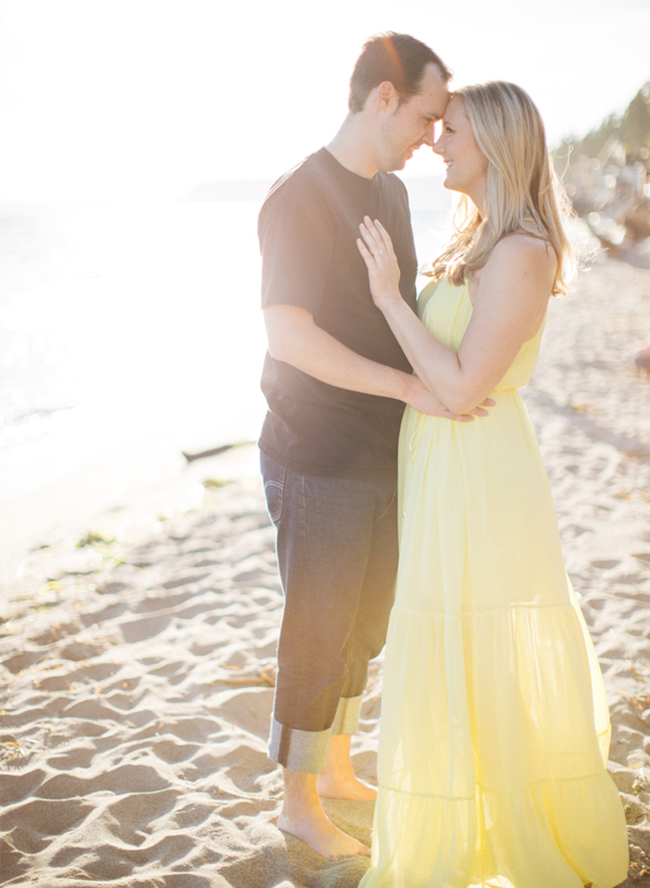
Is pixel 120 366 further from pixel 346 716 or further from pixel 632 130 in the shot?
pixel 632 130

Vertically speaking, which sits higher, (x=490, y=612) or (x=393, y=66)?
(x=393, y=66)

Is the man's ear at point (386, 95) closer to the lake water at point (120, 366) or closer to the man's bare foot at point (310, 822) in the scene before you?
the lake water at point (120, 366)

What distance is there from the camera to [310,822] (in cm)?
232

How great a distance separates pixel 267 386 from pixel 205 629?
2104 millimetres

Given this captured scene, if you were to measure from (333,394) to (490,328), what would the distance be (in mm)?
531

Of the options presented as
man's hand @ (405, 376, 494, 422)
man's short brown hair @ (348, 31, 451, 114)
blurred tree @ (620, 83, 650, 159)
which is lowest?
man's hand @ (405, 376, 494, 422)

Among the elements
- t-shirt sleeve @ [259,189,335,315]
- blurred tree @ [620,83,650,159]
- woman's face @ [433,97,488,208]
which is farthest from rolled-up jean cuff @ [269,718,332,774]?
blurred tree @ [620,83,650,159]

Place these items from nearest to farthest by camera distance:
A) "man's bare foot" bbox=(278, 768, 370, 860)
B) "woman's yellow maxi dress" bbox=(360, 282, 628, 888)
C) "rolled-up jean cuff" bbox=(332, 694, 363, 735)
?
"woman's yellow maxi dress" bbox=(360, 282, 628, 888)
"man's bare foot" bbox=(278, 768, 370, 860)
"rolled-up jean cuff" bbox=(332, 694, 363, 735)

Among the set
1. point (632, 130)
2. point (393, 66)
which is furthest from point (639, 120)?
point (393, 66)

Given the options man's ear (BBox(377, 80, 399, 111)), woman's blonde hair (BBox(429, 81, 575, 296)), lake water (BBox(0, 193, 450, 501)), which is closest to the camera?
woman's blonde hair (BBox(429, 81, 575, 296))

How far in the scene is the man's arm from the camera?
1983 millimetres

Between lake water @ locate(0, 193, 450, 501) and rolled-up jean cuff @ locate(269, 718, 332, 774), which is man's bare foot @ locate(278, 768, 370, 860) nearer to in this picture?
rolled-up jean cuff @ locate(269, 718, 332, 774)

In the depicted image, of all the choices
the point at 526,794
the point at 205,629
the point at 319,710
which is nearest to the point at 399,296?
the point at 319,710

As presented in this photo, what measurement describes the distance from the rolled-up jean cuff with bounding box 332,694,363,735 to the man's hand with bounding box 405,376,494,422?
1.18m
